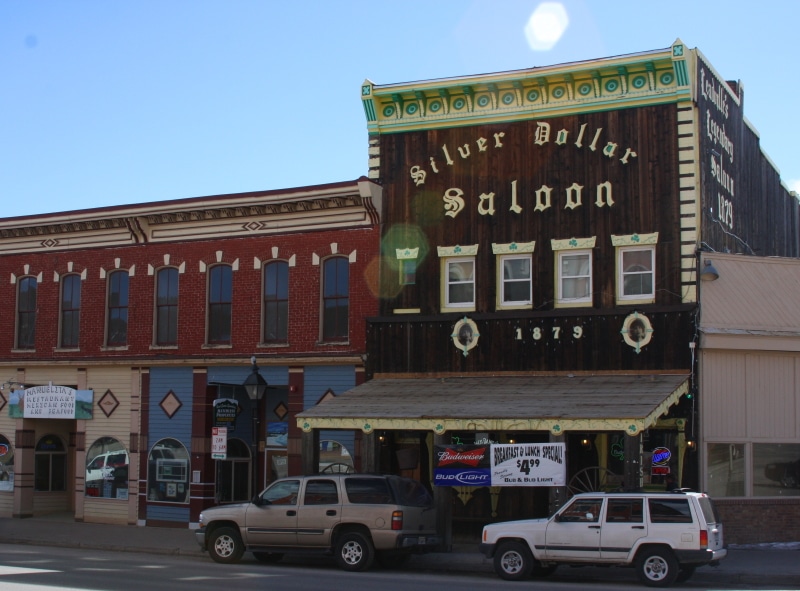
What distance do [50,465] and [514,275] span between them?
1584 cm

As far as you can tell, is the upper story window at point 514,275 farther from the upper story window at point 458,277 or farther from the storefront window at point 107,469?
the storefront window at point 107,469

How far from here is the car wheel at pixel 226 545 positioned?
2067 centimetres

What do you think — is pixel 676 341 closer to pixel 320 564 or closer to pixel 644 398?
pixel 644 398

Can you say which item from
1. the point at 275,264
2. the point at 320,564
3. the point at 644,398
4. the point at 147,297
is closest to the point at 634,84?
the point at 644,398

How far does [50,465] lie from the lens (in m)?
31.8

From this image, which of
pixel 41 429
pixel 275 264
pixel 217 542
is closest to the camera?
pixel 217 542

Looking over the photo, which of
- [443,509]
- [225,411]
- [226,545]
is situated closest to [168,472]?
[225,411]

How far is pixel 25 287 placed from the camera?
31.8 meters

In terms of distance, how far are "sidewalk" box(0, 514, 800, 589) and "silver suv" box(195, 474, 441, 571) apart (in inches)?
34.9

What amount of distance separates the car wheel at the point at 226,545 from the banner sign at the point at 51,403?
10.3 meters

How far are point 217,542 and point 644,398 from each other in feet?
28.9

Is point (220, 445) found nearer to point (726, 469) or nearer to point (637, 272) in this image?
point (637, 272)

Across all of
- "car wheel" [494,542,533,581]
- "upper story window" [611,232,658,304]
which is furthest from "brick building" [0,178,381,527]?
"car wheel" [494,542,533,581]

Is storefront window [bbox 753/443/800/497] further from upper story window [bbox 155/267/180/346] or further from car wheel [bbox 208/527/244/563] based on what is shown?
upper story window [bbox 155/267/180/346]
